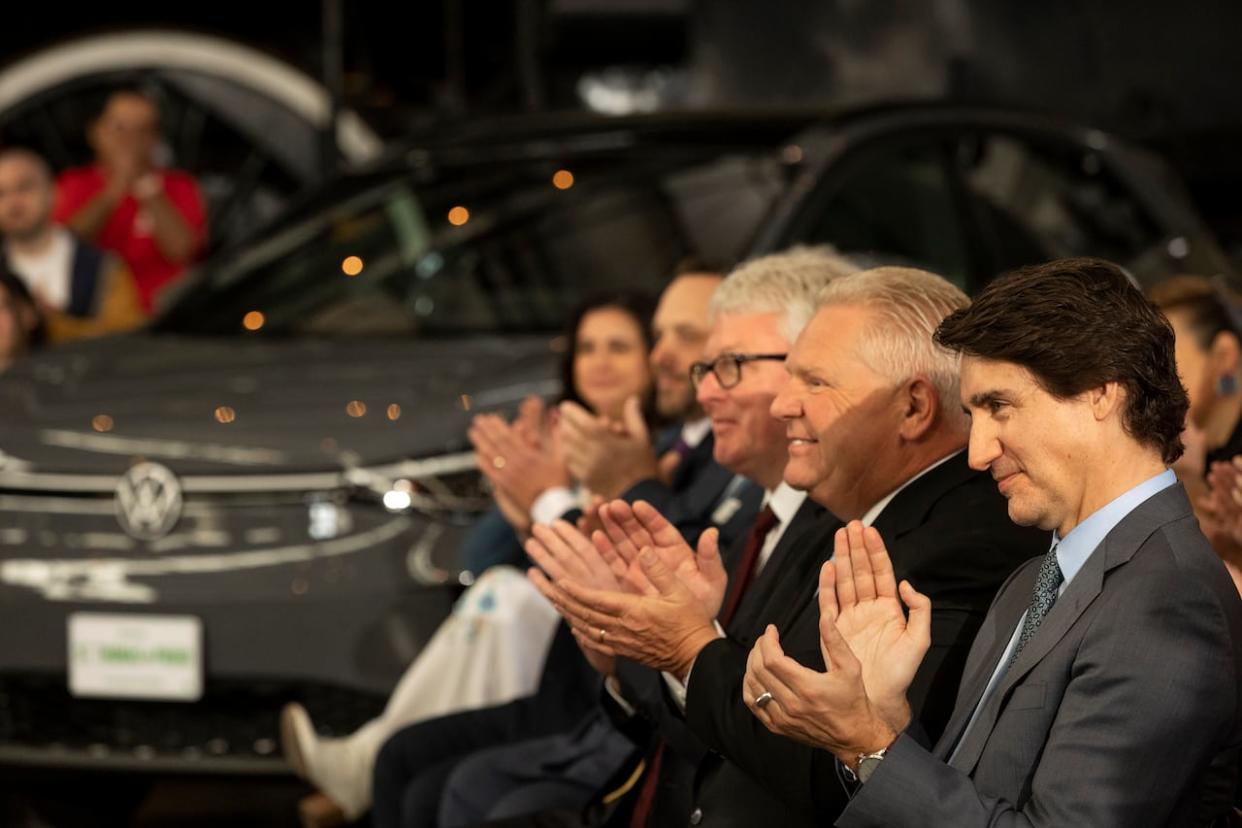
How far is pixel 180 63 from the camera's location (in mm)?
9938

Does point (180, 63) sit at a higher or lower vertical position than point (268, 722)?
higher

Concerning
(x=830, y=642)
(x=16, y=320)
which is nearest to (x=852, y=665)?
(x=830, y=642)

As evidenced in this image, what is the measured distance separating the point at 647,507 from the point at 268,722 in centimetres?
218

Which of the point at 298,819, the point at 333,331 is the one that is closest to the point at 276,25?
the point at 333,331

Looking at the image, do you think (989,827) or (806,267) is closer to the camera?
(989,827)

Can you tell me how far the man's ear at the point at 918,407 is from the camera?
3.09 metres

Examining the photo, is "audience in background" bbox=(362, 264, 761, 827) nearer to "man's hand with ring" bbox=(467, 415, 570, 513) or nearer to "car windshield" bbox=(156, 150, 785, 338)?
"man's hand with ring" bbox=(467, 415, 570, 513)

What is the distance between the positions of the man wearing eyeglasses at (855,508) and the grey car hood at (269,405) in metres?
2.04

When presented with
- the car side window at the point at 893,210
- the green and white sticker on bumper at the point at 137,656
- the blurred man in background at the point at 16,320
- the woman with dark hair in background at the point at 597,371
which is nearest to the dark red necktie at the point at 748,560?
the woman with dark hair in background at the point at 597,371

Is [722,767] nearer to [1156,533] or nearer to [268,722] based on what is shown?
[1156,533]

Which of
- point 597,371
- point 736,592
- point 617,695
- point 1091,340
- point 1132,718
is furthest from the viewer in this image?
point 597,371

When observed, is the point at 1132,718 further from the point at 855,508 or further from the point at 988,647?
the point at 855,508

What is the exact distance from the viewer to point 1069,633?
2482mm

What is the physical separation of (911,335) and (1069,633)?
2.34 ft
